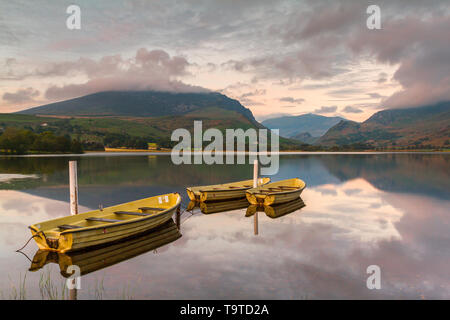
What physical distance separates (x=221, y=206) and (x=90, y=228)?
14.9m

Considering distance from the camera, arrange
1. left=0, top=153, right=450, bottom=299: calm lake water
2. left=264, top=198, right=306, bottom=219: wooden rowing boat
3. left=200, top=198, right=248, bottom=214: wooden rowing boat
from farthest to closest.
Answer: left=200, top=198, right=248, bottom=214: wooden rowing boat < left=264, top=198, right=306, bottom=219: wooden rowing boat < left=0, top=153, right=450, bottom=299: calm lake water

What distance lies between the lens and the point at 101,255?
46.4 feet

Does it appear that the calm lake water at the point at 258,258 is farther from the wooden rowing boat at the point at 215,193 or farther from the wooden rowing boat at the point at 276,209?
the wooden rowing boat at the point at 215,193

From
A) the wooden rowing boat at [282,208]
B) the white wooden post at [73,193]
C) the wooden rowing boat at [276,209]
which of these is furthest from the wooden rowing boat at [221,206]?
the white wooden post at [73,193]

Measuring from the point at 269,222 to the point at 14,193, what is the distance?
27.5m

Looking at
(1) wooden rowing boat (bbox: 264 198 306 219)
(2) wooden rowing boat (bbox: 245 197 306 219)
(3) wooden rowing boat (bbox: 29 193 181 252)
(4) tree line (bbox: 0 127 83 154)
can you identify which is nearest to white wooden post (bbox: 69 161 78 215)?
(3) wooden rowing boat (bbox: 29 193 181 252)

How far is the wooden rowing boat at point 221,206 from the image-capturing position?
26.2 meters

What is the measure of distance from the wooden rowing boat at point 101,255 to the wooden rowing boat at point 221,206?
882cm

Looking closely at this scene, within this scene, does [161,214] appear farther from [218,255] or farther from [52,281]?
[52,281]

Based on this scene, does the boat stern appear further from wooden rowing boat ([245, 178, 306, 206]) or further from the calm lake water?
wooden rowing boat ([245, 178, 306, 206])

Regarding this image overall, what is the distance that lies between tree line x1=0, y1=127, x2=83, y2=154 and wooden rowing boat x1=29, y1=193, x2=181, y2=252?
441 feet

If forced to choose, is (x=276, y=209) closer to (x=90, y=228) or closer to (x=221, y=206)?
(x=221, y=206)

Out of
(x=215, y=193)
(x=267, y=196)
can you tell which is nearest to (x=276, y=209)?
(x=267, y=196)

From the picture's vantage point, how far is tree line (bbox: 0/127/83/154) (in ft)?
414
